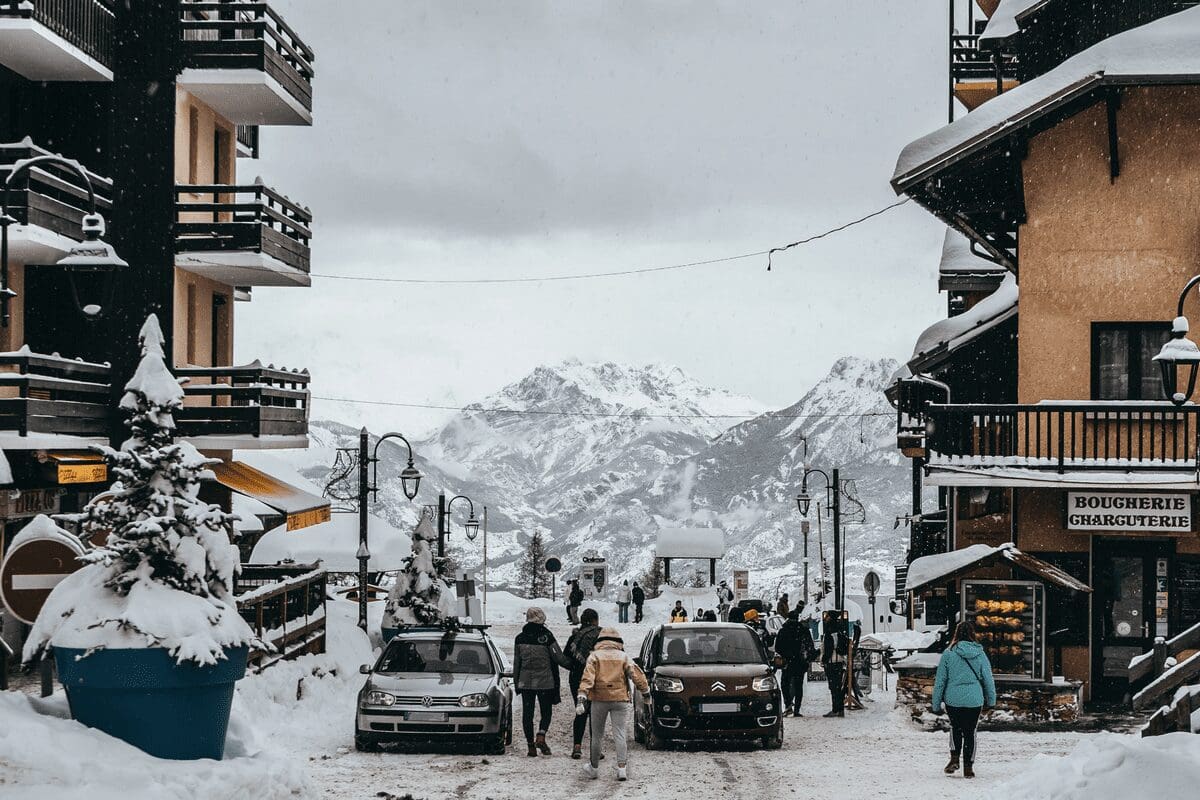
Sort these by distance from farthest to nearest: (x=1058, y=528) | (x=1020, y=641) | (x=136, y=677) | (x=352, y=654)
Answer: (x=352, y=654) < (x=1058, y=528) < (x=1020, y=641) < (x=136, y=677)

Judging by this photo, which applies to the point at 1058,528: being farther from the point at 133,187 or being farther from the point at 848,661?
the point at 133,187

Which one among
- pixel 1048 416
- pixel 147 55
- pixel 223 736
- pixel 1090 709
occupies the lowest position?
pixel 1090 709

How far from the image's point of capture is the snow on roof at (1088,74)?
23469mm

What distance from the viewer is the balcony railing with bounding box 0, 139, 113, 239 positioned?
21.8 metres

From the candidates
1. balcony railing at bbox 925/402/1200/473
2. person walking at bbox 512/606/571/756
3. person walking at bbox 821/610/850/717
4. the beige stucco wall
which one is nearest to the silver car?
person walking at bbox 512/606/571/756

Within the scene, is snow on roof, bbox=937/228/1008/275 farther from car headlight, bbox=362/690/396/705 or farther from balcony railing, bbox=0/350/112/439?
car headlight, bbox=362/690/396/705

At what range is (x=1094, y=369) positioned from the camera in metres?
24.5

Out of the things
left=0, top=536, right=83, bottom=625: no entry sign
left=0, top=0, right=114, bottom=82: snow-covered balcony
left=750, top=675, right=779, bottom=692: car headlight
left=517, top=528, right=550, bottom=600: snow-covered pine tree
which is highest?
left=0, top=0, right=114, bottom=82: snow-covered balcony

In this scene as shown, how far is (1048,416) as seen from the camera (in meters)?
23.8

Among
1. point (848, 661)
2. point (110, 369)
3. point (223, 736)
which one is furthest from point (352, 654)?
point (223, 736)

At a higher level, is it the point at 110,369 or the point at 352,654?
the point at 110,369

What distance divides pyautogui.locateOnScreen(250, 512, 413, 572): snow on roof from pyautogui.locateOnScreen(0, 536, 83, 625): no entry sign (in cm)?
2004

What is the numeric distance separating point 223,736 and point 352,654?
49.5 ft

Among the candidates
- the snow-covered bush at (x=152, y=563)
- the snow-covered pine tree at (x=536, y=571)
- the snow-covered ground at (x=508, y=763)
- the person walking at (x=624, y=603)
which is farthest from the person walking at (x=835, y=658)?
the snow-covered pine tree at (x=536, y=571)
